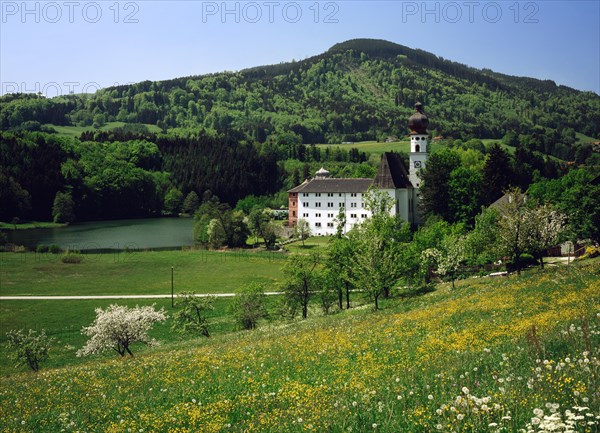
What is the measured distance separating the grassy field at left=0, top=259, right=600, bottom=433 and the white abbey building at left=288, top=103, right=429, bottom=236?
6634cm

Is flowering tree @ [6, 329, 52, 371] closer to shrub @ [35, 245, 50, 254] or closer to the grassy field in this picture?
the grassy field

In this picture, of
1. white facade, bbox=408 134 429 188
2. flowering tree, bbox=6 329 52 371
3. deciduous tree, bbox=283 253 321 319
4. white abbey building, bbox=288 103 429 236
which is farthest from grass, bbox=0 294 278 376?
white facade, bbox=408 134 429 188

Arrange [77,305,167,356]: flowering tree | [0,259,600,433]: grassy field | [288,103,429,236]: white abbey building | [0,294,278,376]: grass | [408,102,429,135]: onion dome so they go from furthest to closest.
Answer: [408,102,429,135]: onion dome → [288,103,429,236]: white abbey building → [0,294,278,376]: grass → [77,305,167,356]: flowering tree → [0,259,600,433]: grassy field

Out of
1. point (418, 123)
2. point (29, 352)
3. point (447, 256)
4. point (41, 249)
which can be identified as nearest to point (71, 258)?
point (41, 249)

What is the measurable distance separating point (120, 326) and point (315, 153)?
495ft

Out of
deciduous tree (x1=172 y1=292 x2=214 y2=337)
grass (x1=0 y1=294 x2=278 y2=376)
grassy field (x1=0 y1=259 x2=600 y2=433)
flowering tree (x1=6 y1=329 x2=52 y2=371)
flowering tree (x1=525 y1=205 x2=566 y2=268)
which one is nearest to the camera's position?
grassy field (x1=0 y1=259 x2=600 y2=433)

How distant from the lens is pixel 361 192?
97188mm

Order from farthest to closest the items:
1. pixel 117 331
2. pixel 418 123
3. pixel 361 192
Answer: pixel 361 192, pixel 418 123, pixel 117 331

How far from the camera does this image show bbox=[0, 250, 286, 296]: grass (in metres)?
57.3

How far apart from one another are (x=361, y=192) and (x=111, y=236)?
42909 millimetres

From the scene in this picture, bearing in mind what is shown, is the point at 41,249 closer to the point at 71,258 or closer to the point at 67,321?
the point at 71,258

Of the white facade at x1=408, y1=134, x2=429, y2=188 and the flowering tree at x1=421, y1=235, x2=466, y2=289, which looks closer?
the flowering tree at x1=421, y1=235, x2=466, y2=289

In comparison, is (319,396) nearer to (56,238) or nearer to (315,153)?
(56,238)

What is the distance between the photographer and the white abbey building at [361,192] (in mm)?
86625
